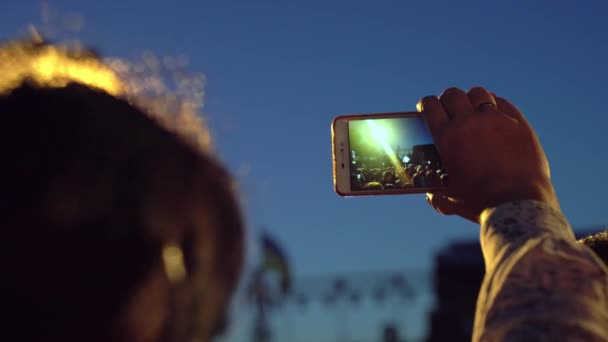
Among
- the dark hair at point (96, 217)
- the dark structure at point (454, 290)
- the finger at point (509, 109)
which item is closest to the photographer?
the dark hair at point (96, 217)

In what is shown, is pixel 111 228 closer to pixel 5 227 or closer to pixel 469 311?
pixel 5 227

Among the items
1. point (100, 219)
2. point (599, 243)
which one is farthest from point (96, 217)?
point (599, 243)

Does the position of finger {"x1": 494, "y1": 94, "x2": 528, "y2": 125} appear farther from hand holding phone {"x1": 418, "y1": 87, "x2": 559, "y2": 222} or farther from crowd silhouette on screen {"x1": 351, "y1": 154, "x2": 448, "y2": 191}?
crowd silhouette on screen {"x1": 351, "y1": 154, "x2": 448, "y2": 191}

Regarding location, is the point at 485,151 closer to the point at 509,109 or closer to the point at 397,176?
the point at 509,109

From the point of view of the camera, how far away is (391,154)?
1.95 m

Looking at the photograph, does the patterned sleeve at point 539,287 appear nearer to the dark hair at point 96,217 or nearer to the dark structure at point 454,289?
the dark hair at point 96,217

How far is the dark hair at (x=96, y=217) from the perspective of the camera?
75cm

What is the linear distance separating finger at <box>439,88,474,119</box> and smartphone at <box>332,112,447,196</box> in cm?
29

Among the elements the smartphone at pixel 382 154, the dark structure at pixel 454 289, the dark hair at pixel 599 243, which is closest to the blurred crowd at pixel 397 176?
the smartphone at pixel 382 154

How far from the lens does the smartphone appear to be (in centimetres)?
178

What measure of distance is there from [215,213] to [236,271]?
9cm

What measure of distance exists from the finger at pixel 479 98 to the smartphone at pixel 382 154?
312mm

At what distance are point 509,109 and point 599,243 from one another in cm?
60

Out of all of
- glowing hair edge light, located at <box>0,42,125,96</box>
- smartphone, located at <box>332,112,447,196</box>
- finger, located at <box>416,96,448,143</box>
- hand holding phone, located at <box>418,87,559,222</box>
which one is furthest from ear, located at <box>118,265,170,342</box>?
smartphone, located at <box>332,112,447,196</box>
